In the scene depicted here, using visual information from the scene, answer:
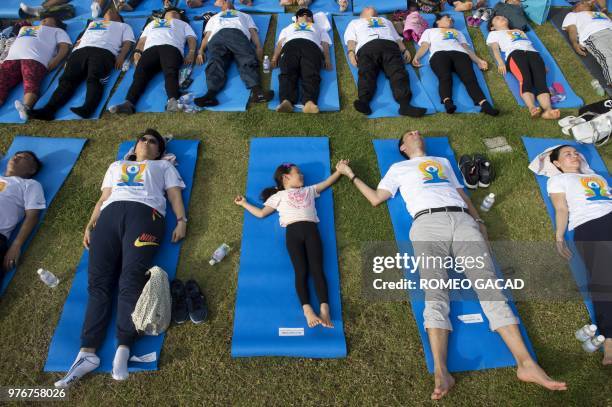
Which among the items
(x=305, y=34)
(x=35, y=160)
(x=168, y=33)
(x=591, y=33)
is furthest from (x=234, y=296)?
(x=591, y=33)

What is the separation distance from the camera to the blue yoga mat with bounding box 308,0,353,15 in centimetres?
857

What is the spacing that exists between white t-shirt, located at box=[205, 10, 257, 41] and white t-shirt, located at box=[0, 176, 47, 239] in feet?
14.3

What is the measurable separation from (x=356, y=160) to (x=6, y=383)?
5.24 meters

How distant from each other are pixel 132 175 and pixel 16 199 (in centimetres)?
173

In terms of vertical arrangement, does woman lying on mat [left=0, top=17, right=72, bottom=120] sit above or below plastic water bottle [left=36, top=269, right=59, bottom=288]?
above

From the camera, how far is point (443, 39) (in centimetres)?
720

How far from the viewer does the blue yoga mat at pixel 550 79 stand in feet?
21.2

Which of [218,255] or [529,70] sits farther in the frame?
[529,70]

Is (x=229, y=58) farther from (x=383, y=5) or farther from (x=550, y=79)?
(x=550, y=79)

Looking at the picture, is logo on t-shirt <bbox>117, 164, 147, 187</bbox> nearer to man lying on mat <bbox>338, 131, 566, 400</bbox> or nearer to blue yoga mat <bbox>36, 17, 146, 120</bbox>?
blue yoga mat <bbox>36, 17, 146, 120</bbox>

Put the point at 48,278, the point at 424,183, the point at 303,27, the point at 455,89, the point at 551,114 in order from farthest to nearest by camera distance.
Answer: the point at 303,27
the point at 455,89
the point at 551,114
the point at 424,183
the point at 48,278

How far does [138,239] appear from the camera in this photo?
14.5ft

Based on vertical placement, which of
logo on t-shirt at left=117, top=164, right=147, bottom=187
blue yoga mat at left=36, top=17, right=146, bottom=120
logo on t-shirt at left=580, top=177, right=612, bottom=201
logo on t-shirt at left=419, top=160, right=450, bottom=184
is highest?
blue yoga mat at left=36, top=17, right=146, bottom=120

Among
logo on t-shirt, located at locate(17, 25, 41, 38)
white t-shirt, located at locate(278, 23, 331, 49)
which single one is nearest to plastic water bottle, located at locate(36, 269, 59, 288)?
logo on t-shirt, located at locate(17, 25, 41, 38)
